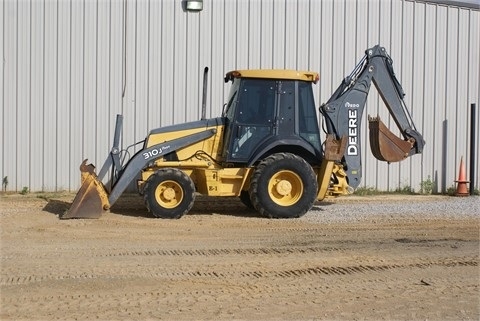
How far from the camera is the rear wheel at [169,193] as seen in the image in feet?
45.5

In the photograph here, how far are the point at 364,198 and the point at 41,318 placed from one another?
11.9 m

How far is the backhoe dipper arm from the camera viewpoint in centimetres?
1484

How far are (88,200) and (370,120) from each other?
17.7ft

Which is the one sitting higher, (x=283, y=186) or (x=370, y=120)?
(x=370, y=120)

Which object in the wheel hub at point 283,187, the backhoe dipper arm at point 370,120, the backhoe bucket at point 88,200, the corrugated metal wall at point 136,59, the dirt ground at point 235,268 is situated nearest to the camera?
the dirt ground at point 235,268

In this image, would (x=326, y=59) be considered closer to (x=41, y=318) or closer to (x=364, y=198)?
(x=364, y=198)

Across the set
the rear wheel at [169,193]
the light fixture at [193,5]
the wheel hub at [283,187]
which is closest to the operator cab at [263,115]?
the wheel hub at [283,187]

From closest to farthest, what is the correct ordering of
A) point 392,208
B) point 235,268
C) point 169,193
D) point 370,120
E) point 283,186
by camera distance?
point 235,268, point 169,193, point 283,186, point 370,120, point 392,208

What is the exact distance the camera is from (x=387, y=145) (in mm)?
14945

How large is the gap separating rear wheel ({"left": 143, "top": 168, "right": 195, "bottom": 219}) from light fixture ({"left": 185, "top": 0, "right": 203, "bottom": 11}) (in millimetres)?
5617

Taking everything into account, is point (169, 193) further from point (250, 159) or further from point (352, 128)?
point (352, 128)

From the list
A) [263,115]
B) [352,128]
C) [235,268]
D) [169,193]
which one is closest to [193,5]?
[263,115]

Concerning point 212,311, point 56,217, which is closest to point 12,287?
point 212,311

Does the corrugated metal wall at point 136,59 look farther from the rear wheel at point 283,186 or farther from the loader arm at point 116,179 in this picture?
the rear wheel at point 283,186
